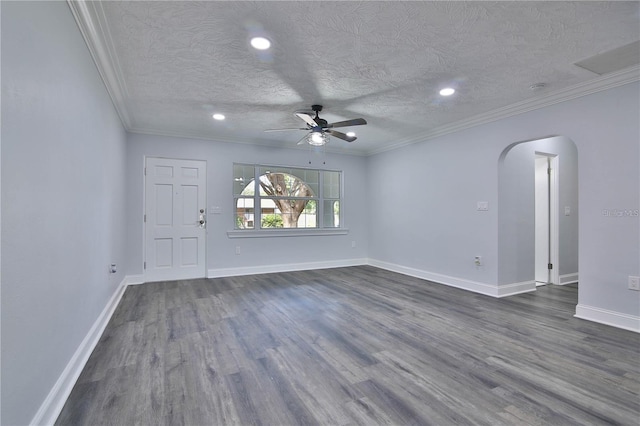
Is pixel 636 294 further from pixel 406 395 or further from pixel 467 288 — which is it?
pixel 406 395

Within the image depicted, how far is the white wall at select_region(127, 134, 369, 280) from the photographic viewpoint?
4.77 m

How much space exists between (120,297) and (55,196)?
9.15 ft

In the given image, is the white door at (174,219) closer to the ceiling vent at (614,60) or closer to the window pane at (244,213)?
the window pane at (244,213)

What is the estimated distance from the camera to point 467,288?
4.40 m

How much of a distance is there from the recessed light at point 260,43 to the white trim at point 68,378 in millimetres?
2561

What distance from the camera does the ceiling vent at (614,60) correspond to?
8.19ft

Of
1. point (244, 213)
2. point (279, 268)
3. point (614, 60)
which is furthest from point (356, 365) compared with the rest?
point (244, 213)

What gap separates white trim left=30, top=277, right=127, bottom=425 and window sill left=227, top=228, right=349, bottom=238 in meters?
2.57

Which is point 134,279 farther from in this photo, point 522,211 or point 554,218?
point 554,218

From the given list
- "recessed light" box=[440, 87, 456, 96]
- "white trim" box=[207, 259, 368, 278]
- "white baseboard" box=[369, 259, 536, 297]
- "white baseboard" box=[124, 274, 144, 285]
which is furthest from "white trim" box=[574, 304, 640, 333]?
"white baseboard" box=[124, 274, 144, 285]

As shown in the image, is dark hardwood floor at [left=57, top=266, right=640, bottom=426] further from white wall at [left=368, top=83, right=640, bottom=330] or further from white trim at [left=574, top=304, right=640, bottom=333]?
white wall at [left=368, top=83, right=640, bottom=330]

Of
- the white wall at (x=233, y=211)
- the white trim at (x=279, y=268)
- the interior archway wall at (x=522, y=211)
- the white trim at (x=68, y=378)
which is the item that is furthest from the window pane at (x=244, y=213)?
the interior archway wall at (x=522, y=211)

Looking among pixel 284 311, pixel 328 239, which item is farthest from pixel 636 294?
pixel 328 239

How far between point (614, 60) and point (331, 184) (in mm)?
4503
